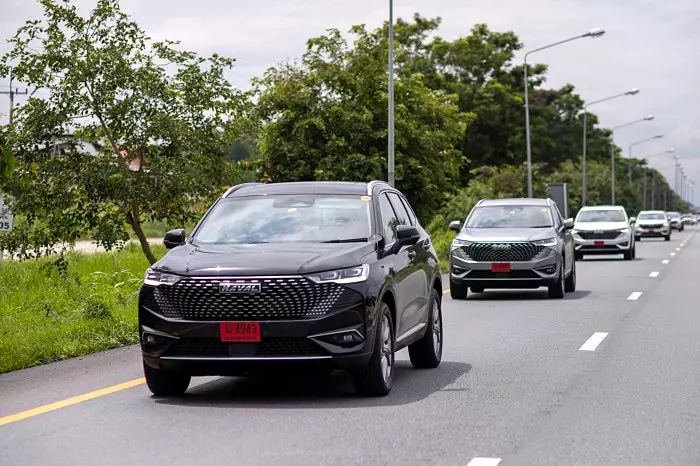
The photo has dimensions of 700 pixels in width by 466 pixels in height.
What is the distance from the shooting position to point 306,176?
31.9 meters

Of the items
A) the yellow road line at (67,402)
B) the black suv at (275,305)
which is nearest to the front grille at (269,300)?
the black suv at (275,305)

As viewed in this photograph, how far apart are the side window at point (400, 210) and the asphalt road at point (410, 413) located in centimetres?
131

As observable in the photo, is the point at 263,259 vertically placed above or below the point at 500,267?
above

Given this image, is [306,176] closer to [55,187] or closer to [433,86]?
[55,187]

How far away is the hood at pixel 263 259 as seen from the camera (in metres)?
9.12

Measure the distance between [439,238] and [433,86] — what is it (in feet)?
86.9

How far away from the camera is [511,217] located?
22.1 meters

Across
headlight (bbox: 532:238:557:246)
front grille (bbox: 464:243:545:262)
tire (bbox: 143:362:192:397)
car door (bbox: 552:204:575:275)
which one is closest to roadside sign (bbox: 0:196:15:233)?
front grille (bbox: 464:243:545:262)

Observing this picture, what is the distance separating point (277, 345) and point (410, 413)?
40.7 inches

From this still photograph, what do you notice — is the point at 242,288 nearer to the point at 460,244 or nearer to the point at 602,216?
the point at 460,244

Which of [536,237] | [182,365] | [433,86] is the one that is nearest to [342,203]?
[182,365]

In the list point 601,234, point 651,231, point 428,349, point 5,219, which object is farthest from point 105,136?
point 651,231

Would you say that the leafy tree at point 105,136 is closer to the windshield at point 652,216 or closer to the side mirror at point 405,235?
the side mirror at point 405,235

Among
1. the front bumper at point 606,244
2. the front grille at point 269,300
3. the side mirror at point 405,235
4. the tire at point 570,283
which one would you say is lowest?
the front bumper at point 606,244
